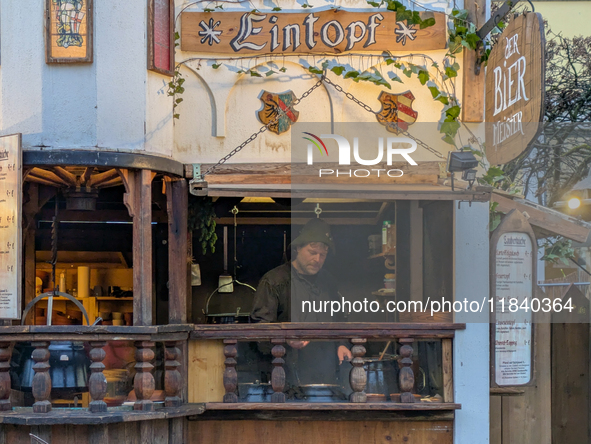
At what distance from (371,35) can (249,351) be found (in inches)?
121

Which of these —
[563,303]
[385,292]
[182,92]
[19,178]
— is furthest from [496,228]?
[19,178]

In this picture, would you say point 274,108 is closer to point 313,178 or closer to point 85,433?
point 313,178

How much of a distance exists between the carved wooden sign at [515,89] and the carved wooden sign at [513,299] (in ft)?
2.19

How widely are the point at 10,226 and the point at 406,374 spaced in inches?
137

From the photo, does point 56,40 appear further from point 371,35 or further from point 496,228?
point 496,228

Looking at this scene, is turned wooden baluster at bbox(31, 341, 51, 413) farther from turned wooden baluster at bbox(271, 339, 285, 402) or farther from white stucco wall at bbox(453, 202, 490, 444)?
white stucco wall at bbox(453, 202, 490, 444)

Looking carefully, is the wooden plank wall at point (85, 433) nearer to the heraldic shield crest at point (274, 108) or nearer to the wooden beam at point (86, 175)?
the wooden beam at point (86, 175)

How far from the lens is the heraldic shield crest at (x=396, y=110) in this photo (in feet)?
23.7

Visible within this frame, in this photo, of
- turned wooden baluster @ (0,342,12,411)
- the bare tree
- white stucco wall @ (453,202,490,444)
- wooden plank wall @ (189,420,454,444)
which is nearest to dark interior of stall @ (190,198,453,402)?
white stucco wall @ (453,202,490,444)

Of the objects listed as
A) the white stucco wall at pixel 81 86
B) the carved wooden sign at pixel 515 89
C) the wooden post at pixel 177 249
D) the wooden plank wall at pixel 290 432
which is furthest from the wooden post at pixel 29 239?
the carved wooden sign at pixel 515 89

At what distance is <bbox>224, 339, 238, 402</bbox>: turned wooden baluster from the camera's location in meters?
6.64

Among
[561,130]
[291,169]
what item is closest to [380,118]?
[291,169]

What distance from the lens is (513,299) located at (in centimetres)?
694

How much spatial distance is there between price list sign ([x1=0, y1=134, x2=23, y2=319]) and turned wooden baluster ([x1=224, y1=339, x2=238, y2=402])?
1.73 metres
